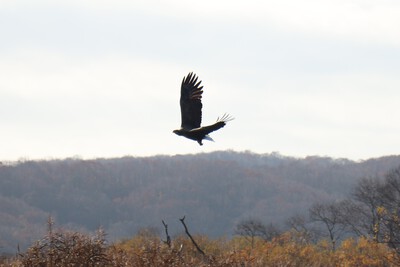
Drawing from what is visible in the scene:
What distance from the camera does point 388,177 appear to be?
86.8 meters

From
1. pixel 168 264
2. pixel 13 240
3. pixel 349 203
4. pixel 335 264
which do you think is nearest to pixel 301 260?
pixel 335 264

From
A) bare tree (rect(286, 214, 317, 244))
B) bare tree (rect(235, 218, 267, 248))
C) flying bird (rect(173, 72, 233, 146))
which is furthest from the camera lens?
bare tree (rect(235, 218, 267, 248))

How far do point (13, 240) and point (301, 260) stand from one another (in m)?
139

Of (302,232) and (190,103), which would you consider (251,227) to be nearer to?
(302,232)

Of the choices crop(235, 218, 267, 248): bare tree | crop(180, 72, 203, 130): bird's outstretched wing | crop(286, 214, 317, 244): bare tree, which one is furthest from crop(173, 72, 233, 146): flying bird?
crop(235, 218, 267, 248): bare tree

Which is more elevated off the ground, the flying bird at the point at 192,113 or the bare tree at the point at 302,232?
the flying bird at the point at 192,113

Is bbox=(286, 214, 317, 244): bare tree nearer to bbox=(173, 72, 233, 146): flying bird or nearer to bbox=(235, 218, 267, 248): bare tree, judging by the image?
bbox=(235, 218, 267, 248): bare tree

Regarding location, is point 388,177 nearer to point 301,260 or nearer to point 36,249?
point 301,260

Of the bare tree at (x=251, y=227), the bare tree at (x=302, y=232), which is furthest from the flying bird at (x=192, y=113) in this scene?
the bare tree at (x=251, y=227)

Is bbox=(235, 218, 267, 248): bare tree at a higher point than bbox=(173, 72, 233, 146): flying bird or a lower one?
lower

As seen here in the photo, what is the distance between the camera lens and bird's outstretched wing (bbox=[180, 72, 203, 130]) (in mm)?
14823

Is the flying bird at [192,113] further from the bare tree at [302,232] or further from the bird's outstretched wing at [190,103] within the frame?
the bare tree at [302,232]

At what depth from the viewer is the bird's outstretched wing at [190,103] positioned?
14823mm

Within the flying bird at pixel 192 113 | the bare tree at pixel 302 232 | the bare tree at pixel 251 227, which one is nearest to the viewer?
the flying bird at pixel 192 113
